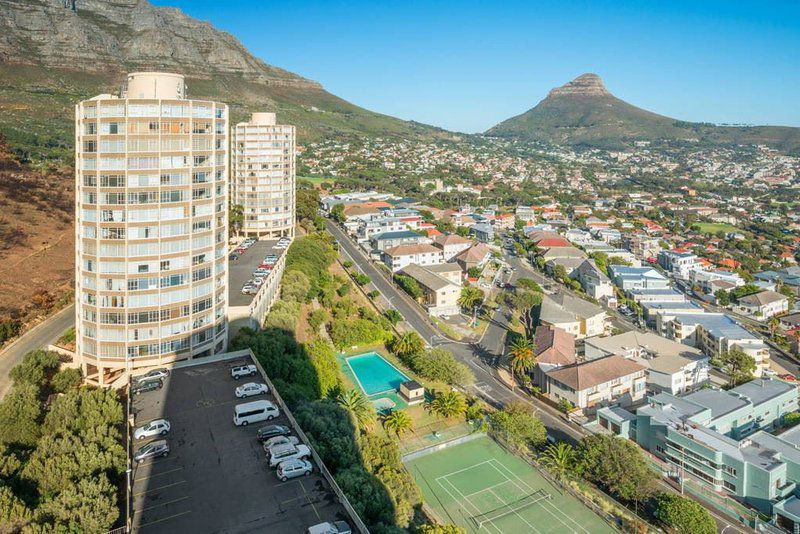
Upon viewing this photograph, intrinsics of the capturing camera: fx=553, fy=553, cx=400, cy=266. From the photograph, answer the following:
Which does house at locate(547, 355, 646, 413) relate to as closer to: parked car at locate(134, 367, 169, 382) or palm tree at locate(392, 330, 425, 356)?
palm tree at locate(392, 330, 425, 356)

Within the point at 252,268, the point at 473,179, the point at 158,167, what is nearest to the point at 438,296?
the point at 252,268

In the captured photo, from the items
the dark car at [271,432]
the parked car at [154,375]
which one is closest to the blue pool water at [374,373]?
the parked car at [154,375]

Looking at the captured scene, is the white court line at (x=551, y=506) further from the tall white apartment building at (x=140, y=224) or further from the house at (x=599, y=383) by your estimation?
the tall white apartment building at (x=140, y=224)

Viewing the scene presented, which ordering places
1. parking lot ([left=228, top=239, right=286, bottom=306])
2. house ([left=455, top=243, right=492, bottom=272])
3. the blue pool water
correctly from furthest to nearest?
house ([left=455, top=243, right=492, bottom=272]), the blue pool water, parking lot ([left=228, top=239, right=286, bottom=306])

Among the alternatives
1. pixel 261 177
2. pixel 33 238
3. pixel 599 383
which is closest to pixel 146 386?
pixel 599 383

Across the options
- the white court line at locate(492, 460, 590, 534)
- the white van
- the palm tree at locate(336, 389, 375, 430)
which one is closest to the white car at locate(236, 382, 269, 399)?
the white van

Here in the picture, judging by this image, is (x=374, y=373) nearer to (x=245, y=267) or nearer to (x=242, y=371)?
(x=245, y=267)
